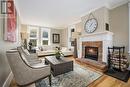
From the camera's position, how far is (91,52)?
4125 mm

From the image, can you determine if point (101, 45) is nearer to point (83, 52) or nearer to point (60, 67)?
point (83, 52)

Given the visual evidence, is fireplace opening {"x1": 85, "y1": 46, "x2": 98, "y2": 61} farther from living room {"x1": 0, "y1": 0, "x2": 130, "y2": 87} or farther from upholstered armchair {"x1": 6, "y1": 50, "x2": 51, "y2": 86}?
upholstered armchair {"x1": 6, "y1": 50, "x2": 51, "y2": 86}

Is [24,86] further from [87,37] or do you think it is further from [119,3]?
[119,3]

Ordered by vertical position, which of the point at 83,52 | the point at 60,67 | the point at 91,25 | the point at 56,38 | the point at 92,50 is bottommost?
the point at 60,67

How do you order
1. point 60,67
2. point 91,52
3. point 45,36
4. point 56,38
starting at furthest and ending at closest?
1. point 56,38
2. point 45,36
3. point 91,52
4. point 60,67

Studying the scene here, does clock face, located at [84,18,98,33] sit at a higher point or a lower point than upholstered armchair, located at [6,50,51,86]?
higher

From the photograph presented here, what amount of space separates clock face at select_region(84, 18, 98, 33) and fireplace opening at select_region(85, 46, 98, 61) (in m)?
0.85

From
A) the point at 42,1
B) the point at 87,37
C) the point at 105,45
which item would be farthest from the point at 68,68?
the point at 42,1

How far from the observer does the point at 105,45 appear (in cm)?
338

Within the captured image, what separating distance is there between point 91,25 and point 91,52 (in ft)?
4.35

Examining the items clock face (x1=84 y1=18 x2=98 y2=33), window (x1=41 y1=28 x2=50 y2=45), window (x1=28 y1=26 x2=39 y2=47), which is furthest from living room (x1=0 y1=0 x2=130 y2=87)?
window (x1=41 y1=28 x2=50 y2=45)

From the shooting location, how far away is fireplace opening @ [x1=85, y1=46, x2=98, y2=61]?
3.91m

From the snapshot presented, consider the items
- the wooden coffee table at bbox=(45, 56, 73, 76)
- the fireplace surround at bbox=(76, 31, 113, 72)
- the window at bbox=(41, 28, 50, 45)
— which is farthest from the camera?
the window at bbox=(41, 28, 50, 45)

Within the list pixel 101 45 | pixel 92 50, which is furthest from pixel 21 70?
pixel 92 50
